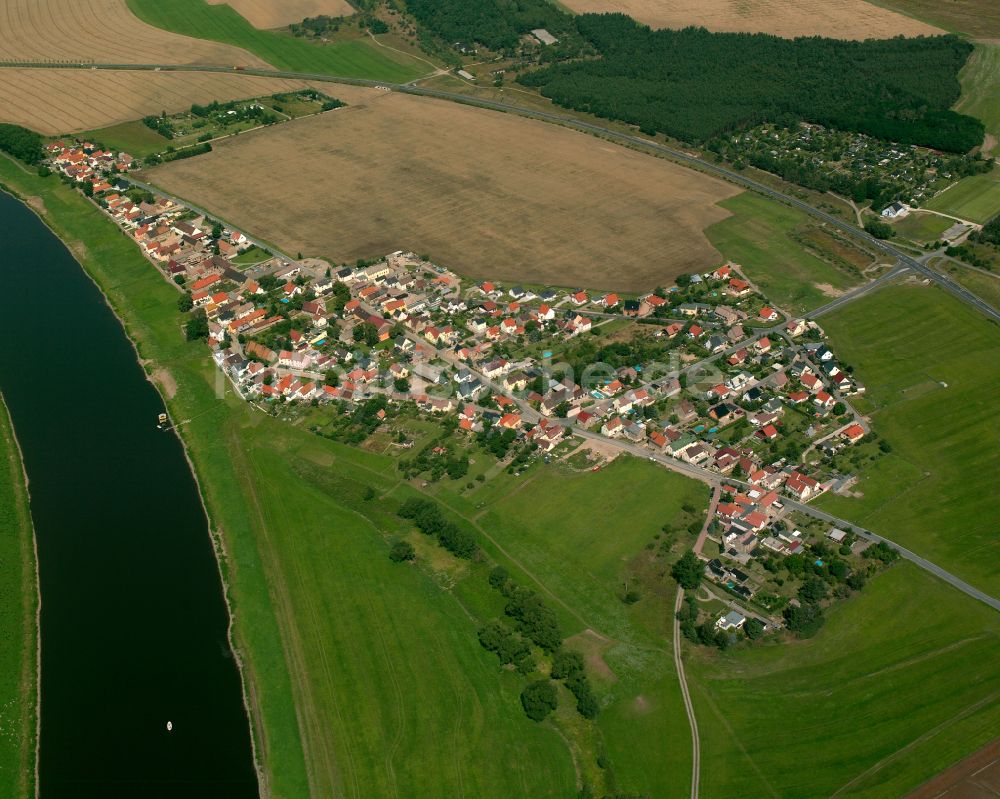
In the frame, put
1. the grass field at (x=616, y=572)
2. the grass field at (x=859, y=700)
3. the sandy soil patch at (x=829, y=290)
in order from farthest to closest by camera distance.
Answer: the sandy soil patch at (x=829, y=290), the grass field at (x=616, y=572), the grass field at (x=859, y=700)

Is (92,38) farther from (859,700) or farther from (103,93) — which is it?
(859,700)

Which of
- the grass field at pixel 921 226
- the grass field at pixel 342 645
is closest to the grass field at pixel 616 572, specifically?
the grass field at pixel 342 645

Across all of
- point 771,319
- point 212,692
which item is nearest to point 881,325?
point 771,319

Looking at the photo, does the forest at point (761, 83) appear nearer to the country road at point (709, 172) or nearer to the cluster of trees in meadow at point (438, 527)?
the country road at point (709, 172)

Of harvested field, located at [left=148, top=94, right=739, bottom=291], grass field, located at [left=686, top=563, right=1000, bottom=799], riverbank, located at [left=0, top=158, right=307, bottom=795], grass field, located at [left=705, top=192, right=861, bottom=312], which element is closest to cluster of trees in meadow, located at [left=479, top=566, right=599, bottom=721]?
grass field, located at [left=686, top=563, right=1000, bottom=799]

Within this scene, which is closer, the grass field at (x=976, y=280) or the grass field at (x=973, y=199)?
the grass field at (x=976, y=280)
